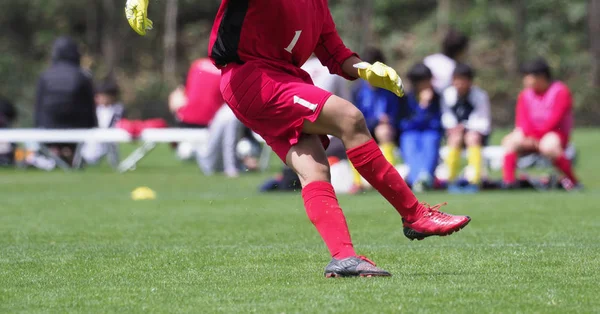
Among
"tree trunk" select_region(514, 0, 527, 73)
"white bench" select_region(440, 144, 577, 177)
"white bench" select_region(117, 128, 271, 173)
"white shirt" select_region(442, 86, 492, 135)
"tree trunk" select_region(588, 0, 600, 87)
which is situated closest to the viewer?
"white shirt" select_region(442, 86, 492, 135)

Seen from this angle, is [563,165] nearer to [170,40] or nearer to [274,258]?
[274,258]

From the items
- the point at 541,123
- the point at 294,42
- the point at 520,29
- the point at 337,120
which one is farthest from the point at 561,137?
the point at 520,29

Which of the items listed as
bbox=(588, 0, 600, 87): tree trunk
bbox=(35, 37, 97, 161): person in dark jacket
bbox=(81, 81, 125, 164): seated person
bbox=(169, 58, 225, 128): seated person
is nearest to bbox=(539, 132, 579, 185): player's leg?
bbox=(169, 58, 225, 128): seated person

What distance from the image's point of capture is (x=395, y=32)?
4941cm

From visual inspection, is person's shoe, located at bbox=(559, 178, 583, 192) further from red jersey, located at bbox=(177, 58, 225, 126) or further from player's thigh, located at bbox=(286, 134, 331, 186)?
player's thigh, located at bbox=(286, 134, 331, 186)

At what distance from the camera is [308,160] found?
5.38 meters

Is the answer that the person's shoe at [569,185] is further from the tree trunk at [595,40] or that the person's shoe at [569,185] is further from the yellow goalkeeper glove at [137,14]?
the tree trunk at [595,40]

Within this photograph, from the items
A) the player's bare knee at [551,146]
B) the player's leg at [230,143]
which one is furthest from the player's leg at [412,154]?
the player's leg at [230,143]

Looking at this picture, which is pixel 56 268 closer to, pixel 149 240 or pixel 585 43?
pixel 149 240

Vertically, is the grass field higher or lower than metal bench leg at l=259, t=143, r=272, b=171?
higher

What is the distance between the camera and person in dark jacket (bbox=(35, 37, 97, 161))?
1744 cm

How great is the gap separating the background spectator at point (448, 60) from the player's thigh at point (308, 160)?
8328 mm

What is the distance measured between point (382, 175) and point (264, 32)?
0.90m

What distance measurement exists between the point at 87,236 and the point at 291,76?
2719 mm
